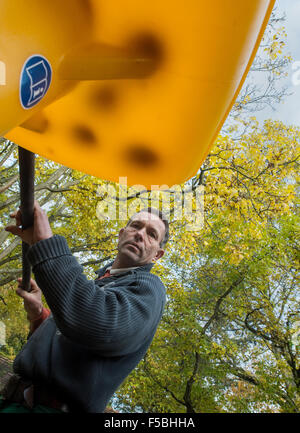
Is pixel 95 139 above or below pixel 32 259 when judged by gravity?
above

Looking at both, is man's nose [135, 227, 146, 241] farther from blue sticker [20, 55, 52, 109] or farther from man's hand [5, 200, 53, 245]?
blue sticker [20, 55, 52, 109]

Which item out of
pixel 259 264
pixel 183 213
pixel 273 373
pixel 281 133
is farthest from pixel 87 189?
pixel 273 373

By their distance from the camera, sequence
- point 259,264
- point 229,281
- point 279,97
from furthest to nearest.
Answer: point 229,281, point 259,264, point 279,97

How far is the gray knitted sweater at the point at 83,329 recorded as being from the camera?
0.82m

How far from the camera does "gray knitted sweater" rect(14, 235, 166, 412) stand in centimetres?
82

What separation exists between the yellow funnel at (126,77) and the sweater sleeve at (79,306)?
0.31 m

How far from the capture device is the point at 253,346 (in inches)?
403

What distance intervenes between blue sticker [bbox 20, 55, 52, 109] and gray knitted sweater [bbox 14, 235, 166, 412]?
1.34ft

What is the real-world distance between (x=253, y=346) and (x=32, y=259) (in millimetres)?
11045

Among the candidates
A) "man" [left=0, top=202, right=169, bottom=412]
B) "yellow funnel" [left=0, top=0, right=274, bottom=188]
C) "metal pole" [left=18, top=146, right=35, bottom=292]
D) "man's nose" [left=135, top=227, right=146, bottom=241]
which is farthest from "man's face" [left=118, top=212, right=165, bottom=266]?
"metal pole" [left=18, top=146, right=35, bottom=292]

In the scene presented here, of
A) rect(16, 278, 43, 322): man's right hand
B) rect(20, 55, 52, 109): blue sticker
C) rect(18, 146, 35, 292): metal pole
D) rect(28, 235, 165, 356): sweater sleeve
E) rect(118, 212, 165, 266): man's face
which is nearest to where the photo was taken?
rect(20, 55, 52, 109): blue sticker

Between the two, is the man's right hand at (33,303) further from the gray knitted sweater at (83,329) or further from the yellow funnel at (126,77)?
the yellow funnel at (126,77)

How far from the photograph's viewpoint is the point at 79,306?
0.82 metres
